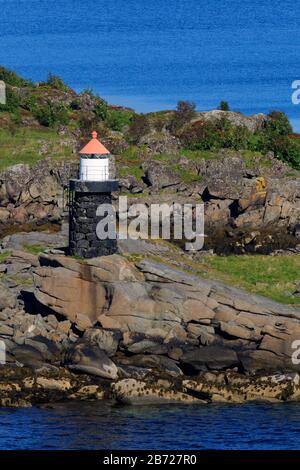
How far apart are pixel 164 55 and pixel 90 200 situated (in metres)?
99.9

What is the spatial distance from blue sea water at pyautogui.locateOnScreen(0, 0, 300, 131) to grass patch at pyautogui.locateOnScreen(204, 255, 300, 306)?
4602cm

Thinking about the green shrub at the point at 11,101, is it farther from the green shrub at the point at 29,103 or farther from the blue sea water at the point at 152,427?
the blue sea water at the point at 152,427

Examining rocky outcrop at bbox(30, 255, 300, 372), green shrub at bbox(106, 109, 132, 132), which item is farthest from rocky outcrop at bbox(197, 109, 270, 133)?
rocky outcrop at bbox(30, 255, 300, 372)

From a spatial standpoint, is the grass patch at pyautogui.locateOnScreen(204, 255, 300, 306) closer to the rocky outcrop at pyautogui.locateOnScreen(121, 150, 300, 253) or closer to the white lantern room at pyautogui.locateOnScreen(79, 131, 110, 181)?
the rocky outcrop at pyautogui.locateOnScreen(121, 150, 300, 253)

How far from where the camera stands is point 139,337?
60156mm

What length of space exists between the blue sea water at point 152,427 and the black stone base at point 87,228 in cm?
867

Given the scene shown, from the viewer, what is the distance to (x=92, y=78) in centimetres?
14438

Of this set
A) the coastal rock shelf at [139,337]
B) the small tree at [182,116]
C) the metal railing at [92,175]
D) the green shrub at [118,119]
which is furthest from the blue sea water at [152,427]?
the green shrub at [118,119]

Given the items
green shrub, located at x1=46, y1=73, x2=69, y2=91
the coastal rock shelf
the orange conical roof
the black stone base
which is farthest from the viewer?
green shrub, located at x1=46, y1=73, x2=69, y2=91

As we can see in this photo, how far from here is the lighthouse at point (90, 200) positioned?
62.5 m

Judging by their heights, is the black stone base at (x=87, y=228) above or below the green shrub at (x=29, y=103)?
below

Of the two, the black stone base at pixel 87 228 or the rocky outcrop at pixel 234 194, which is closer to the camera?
the black stone base at pixel 87 228

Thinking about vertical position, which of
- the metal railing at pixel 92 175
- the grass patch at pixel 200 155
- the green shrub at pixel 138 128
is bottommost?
the metal railing at pixel 92 175

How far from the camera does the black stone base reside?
207 feet
